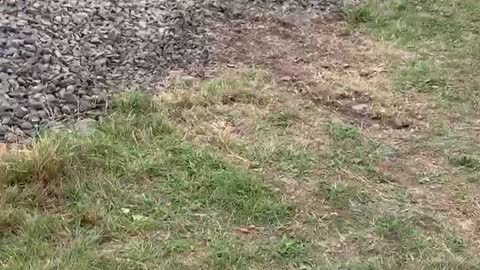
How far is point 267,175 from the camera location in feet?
14.0

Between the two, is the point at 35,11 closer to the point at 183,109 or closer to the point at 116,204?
the point at 183,109

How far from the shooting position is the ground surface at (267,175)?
365cm

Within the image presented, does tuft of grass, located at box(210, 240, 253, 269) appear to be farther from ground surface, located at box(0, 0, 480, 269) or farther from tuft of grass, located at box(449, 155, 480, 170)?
tuft of grass, located at box(449, 155, 480, 170)

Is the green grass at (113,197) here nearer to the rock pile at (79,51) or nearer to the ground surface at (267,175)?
the ground surface at (267,175)

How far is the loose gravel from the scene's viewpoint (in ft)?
15.6

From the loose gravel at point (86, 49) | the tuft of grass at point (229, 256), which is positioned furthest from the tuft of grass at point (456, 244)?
the loose gravel at point (86, 49)

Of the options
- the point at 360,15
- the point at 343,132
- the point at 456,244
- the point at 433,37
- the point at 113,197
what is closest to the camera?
the point at 456,244

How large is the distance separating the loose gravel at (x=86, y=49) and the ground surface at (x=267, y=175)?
0.24 m

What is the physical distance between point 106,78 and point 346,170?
1.77 m

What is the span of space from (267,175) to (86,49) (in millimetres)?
1876

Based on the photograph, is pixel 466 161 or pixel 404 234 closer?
pixel 404 234

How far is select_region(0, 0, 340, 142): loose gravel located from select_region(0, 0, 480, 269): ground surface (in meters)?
0.24

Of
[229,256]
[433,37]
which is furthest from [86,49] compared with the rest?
[433,37]

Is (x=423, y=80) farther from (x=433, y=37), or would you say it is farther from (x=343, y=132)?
(x=343, y=132)
